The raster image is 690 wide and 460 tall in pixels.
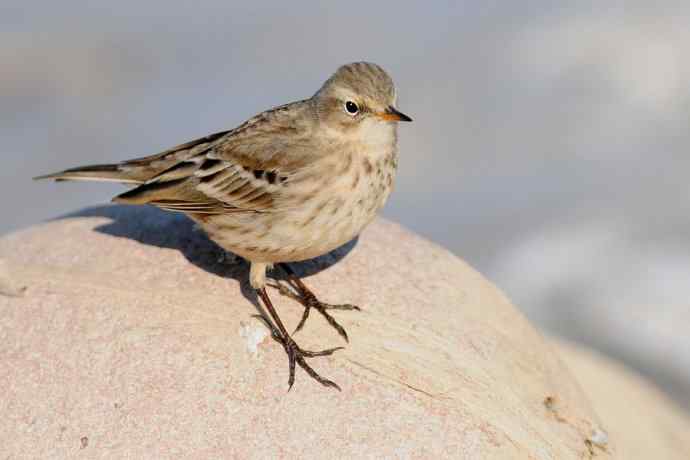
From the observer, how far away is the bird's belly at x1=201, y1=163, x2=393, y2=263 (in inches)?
229

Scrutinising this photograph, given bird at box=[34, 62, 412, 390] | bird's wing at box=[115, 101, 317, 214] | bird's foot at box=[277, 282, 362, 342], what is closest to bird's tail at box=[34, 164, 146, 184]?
bird's wing at box=[115, 101, 317, 214]

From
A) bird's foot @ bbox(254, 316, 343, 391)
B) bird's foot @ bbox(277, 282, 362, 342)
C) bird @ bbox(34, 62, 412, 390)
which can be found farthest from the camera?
bird @ bbox(34, 62, 412, 390)

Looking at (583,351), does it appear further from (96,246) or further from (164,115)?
(164,115)

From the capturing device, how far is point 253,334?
557 cm

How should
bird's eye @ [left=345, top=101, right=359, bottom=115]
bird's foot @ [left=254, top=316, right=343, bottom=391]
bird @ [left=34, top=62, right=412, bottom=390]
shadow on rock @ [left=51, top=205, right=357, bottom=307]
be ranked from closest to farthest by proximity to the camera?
bird's foot @ [left=254, top=316, right=343, bottom=391] < bird @ [left=34, top=62, right=412, bottom=390] < bird's eye @ [left=345, top=101, right=359, bottom=115] < shadow on rock @ [left=51, top=205, right=357, bottom=307]

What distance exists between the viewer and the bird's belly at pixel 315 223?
582 cm

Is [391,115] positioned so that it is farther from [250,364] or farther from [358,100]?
[250,364]

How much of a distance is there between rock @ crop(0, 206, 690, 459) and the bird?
22 cm

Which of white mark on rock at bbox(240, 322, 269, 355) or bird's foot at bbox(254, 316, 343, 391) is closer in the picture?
bird's foot at bbox(254, 316, 343, 391)

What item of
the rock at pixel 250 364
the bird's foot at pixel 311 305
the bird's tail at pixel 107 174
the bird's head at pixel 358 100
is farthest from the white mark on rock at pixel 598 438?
the bird's tail at pixel 107 174

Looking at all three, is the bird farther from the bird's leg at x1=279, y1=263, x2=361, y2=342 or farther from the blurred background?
the blurred background

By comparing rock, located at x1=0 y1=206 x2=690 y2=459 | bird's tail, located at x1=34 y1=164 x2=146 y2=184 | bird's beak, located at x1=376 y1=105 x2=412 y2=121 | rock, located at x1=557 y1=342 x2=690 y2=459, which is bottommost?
rock, located at x1=557 y1=342 x2=690 y2=459

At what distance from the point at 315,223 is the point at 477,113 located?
839 cm

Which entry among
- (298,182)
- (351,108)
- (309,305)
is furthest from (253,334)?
(351,108)
